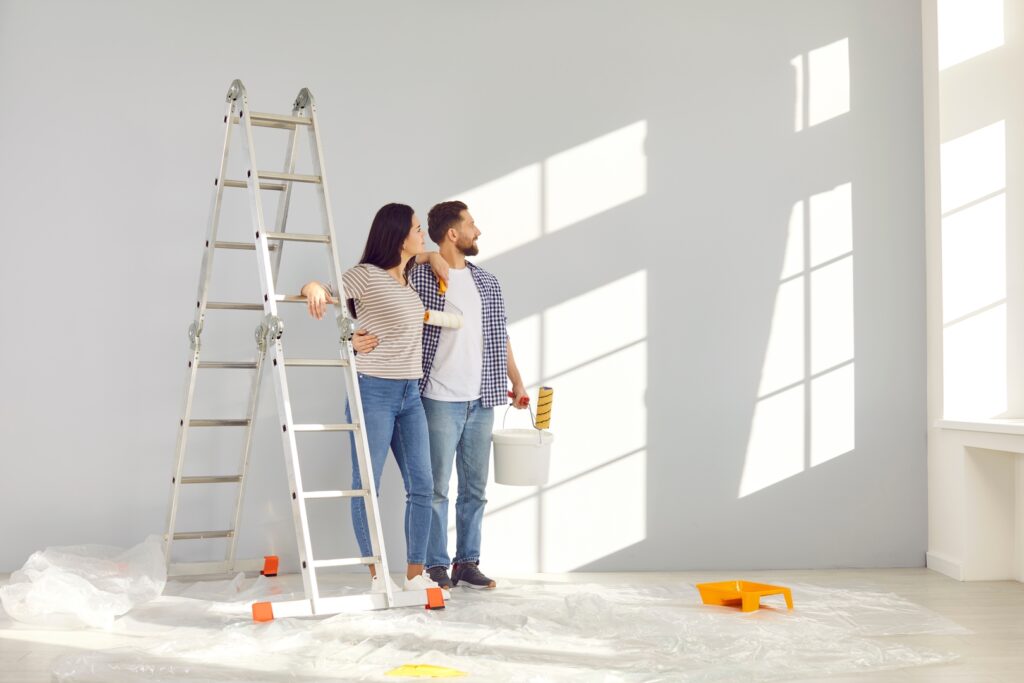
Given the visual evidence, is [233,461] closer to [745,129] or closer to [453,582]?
[453,582]

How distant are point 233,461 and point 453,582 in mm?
1132

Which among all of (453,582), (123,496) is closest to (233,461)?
(123,496)

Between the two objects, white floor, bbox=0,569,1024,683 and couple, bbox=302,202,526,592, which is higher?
couple, bbox=302,202,526,592

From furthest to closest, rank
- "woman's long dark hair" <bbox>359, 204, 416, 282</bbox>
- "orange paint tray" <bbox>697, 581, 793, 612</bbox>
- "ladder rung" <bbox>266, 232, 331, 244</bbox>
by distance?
"woman's long dark hair" <bbox>359, 204, 416, 282</bbox>
"orange paint tray" <bbox>697, 581, 793, 612</bbox>
"ladder rung" <bbox>266, 232, 331, 244</bbox>

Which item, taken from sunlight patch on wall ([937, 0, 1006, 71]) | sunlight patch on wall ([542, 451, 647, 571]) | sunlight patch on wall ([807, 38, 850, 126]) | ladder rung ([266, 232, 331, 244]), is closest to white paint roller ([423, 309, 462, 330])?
ladder rung ([266, 232, 331, 244])

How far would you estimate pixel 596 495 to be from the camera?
451 cm

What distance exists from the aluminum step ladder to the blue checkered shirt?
48 centimetres

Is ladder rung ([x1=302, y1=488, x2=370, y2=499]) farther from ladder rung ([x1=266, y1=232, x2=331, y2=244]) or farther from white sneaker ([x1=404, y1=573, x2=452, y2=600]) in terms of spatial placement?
ladder rung ([x1=266, y1=232, x2=331, y2=244])

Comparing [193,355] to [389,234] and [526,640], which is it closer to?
[389,234]

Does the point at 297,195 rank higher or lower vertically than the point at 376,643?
higher

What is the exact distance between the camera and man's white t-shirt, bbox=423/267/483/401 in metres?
3.94

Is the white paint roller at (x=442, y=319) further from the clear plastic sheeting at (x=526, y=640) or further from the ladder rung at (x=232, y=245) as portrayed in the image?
the clear plastic sheeting at (x=526, y=640)

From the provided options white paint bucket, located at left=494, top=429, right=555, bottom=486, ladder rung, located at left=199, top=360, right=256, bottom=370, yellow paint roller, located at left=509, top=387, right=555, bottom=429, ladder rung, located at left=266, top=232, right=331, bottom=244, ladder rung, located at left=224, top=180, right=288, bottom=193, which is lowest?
white paint bucket, located at left=494, top=429, right=555, bottom=486

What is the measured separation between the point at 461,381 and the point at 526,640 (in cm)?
120
